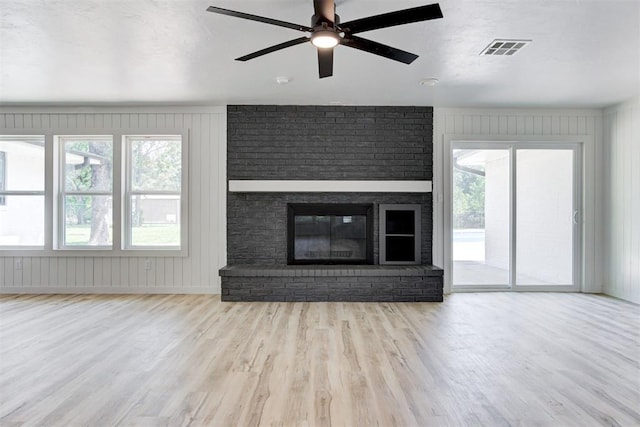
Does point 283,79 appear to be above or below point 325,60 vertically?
above

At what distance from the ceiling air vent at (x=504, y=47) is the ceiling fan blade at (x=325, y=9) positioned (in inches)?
65.4

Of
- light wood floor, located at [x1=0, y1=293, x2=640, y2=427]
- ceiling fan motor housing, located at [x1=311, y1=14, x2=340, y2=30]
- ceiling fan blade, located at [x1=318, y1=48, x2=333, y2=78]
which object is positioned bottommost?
light wood floor, located at [x1=0, y1=293, x2=640, y2=427]

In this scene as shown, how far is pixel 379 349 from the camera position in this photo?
3129 millimetres

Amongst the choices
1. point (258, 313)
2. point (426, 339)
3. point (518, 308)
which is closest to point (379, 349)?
point (426, 339)

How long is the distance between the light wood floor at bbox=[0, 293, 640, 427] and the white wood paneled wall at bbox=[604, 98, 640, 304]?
733 mm

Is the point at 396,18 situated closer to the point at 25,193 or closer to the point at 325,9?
the point at 325,9

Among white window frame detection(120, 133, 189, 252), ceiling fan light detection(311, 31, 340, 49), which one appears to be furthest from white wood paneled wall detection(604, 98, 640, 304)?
white window frame detection(120, 133, 189, 252)

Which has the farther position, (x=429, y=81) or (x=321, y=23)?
(x=429, y=81)

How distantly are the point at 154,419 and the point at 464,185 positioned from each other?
15.3 feet

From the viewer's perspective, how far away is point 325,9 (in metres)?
2.19

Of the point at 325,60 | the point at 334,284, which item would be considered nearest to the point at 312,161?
the point at 334,284

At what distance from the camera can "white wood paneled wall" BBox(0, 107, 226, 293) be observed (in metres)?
5.29

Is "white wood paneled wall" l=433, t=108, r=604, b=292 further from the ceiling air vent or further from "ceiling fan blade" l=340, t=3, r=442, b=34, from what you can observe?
"ceiling fan blade" l=340, t=3, r=442, b=34

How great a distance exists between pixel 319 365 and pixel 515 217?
12.8ft
